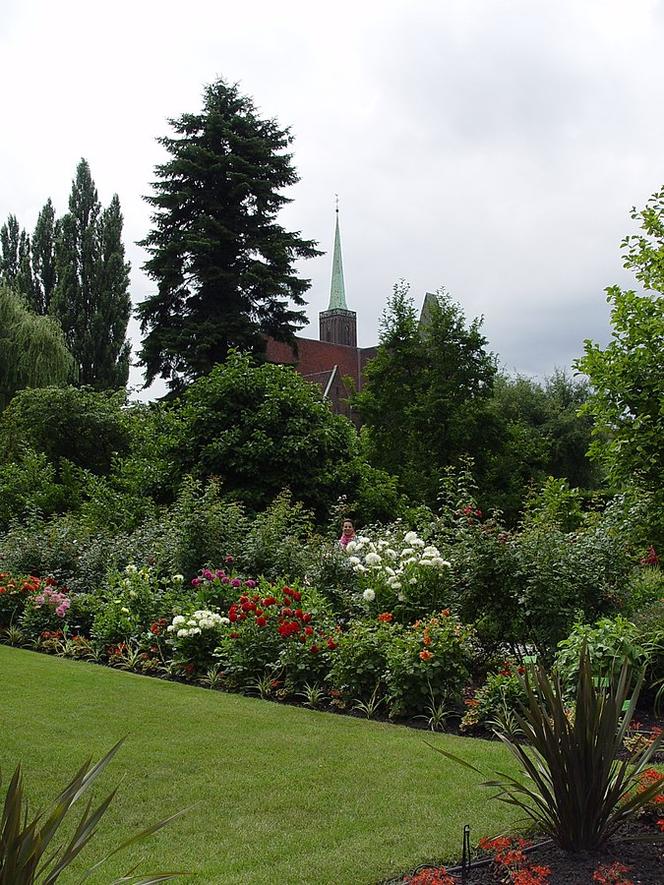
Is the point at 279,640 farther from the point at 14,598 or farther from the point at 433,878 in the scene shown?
the point at 14,598

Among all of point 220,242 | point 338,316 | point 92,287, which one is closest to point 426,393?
point 220,242

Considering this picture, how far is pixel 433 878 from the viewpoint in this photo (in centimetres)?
330

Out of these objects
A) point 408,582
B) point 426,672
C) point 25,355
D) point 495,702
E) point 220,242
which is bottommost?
point 495,702

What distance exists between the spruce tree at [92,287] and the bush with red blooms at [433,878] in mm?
34428

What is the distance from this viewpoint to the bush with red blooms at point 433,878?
129 inches

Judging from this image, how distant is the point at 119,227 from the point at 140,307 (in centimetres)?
1304

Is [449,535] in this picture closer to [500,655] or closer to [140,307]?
[500,655]

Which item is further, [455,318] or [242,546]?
[455,318]

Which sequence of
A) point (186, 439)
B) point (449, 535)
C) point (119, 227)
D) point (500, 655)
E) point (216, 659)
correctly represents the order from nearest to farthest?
1. point (500, 655)
2. point (216, 659)
3. point (449, 535)
4. point (186, 439)
5. point (119, 227)

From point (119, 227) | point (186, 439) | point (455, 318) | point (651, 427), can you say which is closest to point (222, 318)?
point (455, 318)

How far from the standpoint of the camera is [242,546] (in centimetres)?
1045

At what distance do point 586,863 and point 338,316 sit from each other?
6785 cm

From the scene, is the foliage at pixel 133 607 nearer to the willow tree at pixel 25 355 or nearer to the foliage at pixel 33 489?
the foliage at pixel 33 489

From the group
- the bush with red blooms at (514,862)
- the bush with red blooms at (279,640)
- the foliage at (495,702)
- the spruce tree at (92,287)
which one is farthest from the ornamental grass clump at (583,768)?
the spruce tree at (92,287)
